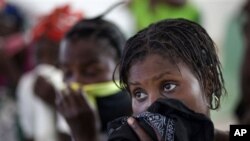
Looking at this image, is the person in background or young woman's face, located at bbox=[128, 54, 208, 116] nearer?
young woman's face, located at bbox=[128, 54, 208, 116]

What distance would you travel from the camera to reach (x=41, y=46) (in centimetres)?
468

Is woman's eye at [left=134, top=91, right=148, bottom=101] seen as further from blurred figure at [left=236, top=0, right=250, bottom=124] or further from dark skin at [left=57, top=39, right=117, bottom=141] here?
blurred figure at [left=236, top=0, right=250, bottom=124]

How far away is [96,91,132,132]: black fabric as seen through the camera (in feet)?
10.2

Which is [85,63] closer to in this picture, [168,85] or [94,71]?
[94,71]

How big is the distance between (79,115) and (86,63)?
1.14ft

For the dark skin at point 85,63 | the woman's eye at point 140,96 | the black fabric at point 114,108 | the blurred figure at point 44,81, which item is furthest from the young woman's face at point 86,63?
the woman's eye at point 140,96

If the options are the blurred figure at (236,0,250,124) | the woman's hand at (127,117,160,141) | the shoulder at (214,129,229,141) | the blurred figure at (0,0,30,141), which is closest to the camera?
the woman's hand at (127,117,160,141)

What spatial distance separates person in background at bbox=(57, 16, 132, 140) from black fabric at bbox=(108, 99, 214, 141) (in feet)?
2.63

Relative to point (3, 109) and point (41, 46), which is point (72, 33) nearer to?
point (41, 46)

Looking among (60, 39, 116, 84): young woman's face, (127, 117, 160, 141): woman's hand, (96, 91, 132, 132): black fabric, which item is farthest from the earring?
(60, 39, 116, 84): young woman's face

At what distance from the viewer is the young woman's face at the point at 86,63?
3.21 metres

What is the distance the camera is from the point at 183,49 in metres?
2.26

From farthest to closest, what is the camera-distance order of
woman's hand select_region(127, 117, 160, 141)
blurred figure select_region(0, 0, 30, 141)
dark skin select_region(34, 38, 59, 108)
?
blurred figure select_region(0, 0, 30, 141) → dark skin select_region(34, 38, 59, 108) → woman's hand select_region(127, 117, 160, 141)

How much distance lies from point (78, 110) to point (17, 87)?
7.77 feet
